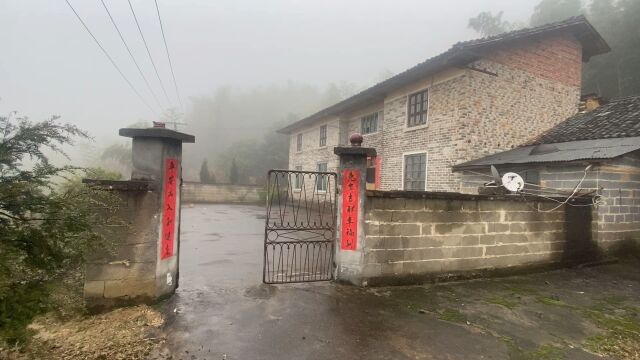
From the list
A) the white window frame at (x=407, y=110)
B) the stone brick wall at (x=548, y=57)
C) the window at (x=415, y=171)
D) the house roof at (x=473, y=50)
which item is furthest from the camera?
the window at (x=415, y=171)

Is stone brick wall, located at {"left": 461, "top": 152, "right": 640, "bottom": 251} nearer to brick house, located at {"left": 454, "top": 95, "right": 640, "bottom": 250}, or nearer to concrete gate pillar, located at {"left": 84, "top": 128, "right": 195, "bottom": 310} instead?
brick house, located at {"left": 454, "top": 95, "right": 640, "bottom": 250}

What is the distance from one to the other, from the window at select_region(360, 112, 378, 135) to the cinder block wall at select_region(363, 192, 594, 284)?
9.65 metres

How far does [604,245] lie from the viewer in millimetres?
7914

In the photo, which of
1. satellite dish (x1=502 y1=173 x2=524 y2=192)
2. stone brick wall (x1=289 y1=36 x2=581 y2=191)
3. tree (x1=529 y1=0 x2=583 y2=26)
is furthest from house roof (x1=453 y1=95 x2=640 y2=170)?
tree (x1=529 y1=0 x2=583 y2=26)

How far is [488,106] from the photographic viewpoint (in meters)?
11.5

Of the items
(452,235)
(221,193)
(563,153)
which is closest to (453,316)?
(452,235)

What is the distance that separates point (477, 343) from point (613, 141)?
26.2 ft

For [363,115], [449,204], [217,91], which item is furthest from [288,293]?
[217,91]

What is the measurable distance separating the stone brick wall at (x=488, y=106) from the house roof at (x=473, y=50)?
34 cm

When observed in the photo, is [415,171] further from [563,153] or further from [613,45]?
[613,45]

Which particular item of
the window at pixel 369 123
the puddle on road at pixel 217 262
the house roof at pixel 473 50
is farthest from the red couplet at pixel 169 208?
the window at pixel 369 123

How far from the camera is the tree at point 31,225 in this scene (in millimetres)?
2250

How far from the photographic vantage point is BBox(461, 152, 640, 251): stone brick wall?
7867 millimetres

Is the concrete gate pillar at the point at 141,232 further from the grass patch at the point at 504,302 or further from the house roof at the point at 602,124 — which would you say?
the house roof at the point at 602,124
